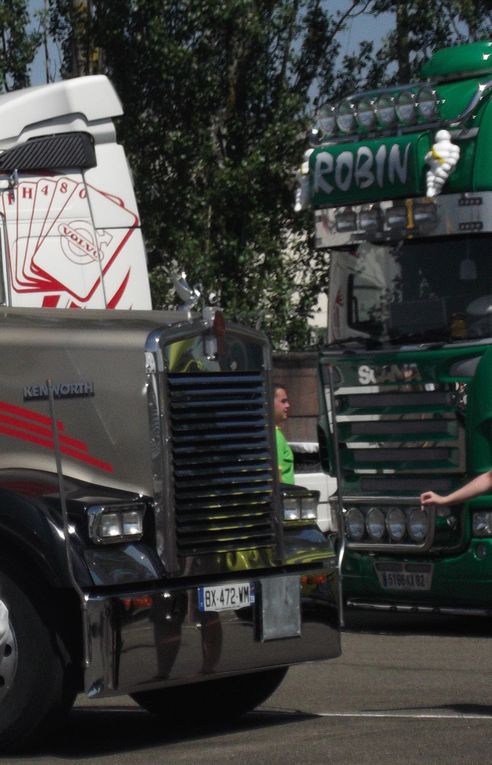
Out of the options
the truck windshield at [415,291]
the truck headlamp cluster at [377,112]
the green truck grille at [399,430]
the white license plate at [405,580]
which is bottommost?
the white license plate at [405,580]

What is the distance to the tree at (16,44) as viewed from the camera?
2245cm

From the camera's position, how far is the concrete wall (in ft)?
67.2

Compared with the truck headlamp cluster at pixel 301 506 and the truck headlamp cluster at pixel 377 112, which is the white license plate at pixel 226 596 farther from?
the truck headlamp cluster at pixel 377 112

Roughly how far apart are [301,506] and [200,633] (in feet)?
3.49

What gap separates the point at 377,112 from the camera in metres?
12.4

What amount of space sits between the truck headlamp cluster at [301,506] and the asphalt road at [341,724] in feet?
3.30

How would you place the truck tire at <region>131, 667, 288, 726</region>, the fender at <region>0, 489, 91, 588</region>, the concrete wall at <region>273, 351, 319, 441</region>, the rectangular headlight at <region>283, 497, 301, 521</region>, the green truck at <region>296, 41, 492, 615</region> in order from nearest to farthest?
the fender at <region>0, 489, 91, 588</region> < the rectangular headlight at <region>283, 497, 301, 521</region> < the truck tire at <region>131, 667, 288, 726</region> < the green truck at <region>296, 41, 492, 615</region> < the concrete wall at <region>273, 351, 319, 441</region>

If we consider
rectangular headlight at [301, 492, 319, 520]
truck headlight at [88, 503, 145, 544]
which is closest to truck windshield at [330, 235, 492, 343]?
rectangular headlight at [301, 492, 319, 520]

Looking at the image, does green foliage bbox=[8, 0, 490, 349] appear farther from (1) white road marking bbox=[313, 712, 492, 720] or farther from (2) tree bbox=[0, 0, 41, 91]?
(1) white road marking bbox=[313, 712, 492, 720]

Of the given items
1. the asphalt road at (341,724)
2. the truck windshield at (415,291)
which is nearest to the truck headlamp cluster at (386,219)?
the truck windshield at (415,291)

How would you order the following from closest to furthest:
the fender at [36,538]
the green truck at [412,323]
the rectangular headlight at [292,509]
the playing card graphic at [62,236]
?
the fender at [36,538], the rectangular headlight at [292,509], the playing card graphic at [62,236], the green truck at [412,323]

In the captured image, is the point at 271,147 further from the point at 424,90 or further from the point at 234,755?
the point at 234,755

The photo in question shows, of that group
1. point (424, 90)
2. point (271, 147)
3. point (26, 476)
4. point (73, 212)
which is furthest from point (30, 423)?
point (271, 147)

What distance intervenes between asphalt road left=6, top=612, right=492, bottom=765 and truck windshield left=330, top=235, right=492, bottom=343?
87.5 inches
